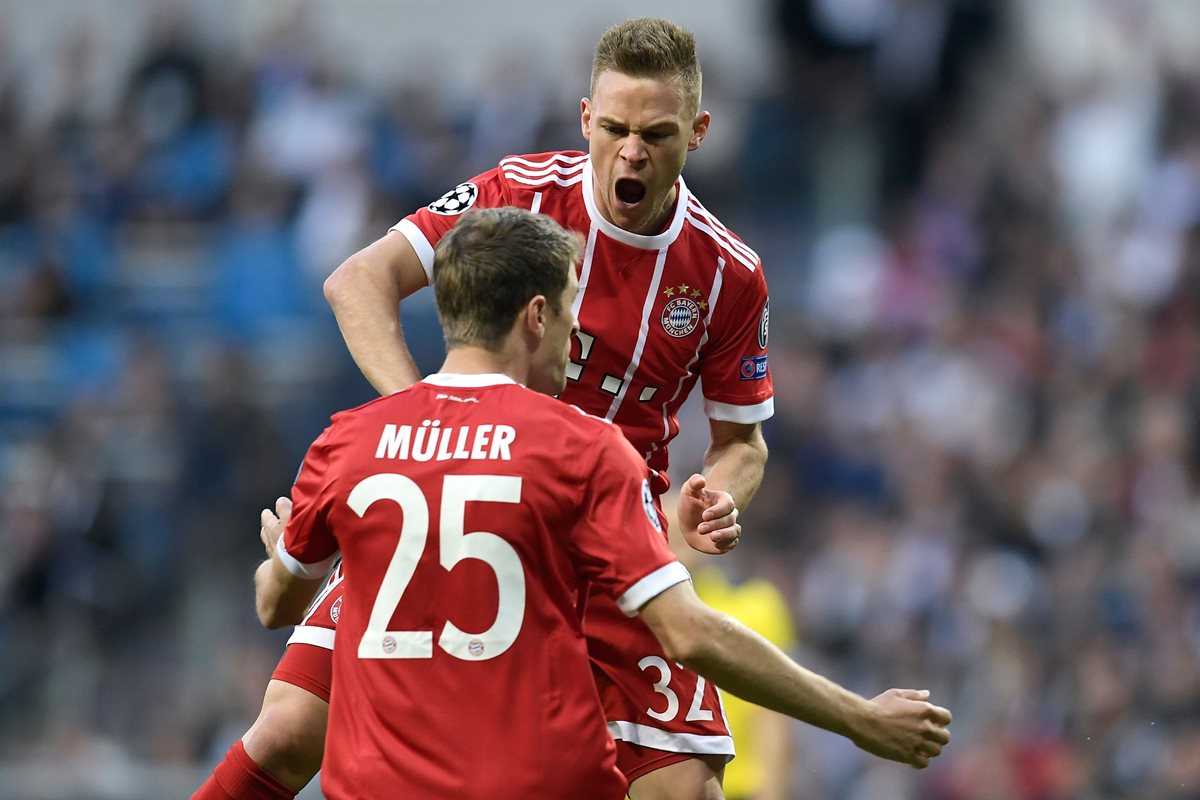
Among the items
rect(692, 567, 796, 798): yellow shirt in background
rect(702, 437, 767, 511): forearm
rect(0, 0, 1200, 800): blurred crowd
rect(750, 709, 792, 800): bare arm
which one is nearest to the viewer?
rect(702, 437, 767, 511): forearm

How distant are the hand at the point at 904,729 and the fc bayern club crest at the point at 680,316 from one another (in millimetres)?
1369

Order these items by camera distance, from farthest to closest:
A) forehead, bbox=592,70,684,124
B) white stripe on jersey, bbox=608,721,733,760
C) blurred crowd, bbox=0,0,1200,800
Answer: blurred crowd, bbox=0,0,1200,800, white stripe on jersey, bbox=608,721,733,760, forehead, bbox=592,70,684,124

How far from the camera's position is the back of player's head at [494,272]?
4.61 meters

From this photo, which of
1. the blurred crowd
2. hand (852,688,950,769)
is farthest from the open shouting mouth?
the blurred crowd

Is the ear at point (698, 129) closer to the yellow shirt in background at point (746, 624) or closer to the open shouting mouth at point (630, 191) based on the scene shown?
the open shouting mouth at point (630, 191)

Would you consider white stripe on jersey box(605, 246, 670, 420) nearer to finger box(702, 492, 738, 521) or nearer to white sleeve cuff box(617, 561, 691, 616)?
finger box(702, 492, 738, 521)

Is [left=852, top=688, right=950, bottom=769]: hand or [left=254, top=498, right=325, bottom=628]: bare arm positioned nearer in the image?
[left=852, top=688, right=950, bottom=769]: hand

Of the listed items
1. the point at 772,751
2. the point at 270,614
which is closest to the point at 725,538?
the point at 270,614

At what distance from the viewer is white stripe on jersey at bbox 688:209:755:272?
18.7 ft

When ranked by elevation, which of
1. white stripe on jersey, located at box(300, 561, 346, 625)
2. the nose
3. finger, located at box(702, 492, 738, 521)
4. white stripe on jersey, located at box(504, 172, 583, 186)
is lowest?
white stripe on jersey, located at box(300, 561, 346, 625)

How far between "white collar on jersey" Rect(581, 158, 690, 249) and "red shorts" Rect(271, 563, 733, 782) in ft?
3.31

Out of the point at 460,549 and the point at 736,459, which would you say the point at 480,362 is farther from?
the point at 736,459

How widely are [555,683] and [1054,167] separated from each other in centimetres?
1010

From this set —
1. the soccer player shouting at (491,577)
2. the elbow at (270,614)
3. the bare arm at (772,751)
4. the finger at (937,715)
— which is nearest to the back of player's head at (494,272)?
the soccer player shouting at (491,577)
